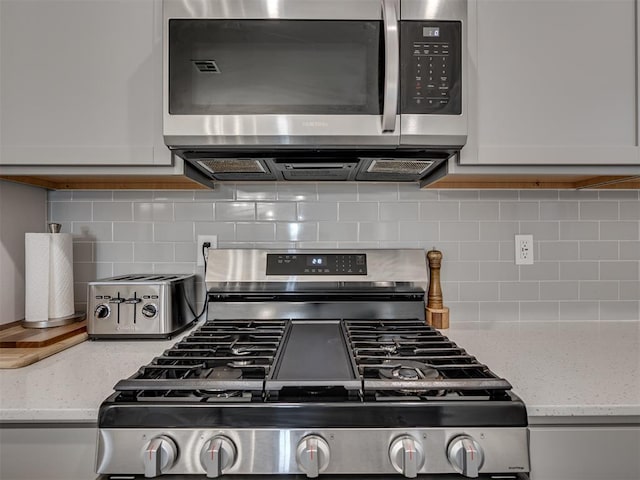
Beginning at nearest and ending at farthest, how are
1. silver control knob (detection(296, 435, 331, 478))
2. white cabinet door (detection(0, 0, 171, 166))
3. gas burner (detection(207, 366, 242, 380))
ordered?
silver control knob (detection(296, 435, 331, 478)) < gas burner (detection(207, 366, 242, 380)) < white cabinet door (detection(0, 0, 171, 166))

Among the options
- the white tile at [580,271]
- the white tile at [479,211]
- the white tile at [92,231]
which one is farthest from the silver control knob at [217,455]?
the white tile at [580,271]

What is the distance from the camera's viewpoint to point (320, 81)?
1048 millimetres

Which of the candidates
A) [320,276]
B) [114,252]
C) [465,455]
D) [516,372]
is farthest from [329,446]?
[114,252]

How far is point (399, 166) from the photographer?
1278 millimetres

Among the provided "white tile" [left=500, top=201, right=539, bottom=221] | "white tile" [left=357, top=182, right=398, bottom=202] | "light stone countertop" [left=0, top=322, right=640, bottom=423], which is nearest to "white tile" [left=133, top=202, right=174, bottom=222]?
"light stone countertop" [left=0, top=322, right=640, bottom=423]

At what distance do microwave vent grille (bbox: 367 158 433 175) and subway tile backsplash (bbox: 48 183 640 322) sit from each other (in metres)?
0.15

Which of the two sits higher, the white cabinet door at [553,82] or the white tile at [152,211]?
the white cabinet door at [553,82]

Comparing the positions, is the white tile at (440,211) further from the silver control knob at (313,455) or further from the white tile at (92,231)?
the white tile at (92,231)

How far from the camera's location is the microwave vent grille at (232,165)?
1.19m

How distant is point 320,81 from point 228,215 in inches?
25.9

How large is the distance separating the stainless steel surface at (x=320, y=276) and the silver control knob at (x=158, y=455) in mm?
715

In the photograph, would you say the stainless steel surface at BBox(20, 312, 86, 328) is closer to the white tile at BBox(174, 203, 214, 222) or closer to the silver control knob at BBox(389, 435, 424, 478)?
the white tile at BBox(174, 203, 214, 222)

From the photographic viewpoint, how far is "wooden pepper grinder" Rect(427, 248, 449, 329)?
4.64ft

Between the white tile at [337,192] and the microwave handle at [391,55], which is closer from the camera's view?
the microwave handle at [391,55]
